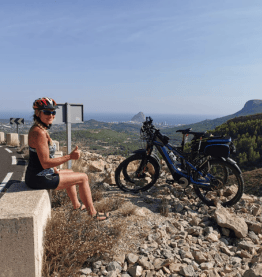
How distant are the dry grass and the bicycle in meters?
1.84

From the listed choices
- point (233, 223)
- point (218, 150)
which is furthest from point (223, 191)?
point (233, 223)

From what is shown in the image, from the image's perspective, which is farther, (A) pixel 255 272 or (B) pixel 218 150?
(B) pixel 218 150

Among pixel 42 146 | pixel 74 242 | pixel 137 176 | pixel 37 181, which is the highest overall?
pixel 42 146

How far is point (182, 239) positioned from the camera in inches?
136

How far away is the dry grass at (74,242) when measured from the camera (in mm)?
2629

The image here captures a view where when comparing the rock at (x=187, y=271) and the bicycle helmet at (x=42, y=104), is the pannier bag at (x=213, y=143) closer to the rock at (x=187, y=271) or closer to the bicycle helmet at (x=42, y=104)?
the rock at (x=187, y=271)

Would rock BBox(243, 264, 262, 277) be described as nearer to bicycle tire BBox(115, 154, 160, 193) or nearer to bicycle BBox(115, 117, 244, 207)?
bicycle BBox(115, 117, 244, 207)

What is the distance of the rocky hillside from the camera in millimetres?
2830

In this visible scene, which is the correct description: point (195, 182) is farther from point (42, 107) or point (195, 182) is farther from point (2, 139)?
point (2, 139)

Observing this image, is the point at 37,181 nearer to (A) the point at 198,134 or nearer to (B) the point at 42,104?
(B) the point at 42,104

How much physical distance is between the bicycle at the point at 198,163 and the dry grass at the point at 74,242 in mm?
1844

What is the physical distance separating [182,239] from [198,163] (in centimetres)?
180

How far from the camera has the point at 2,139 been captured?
17.4m

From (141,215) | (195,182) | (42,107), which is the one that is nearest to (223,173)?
(195,182)
